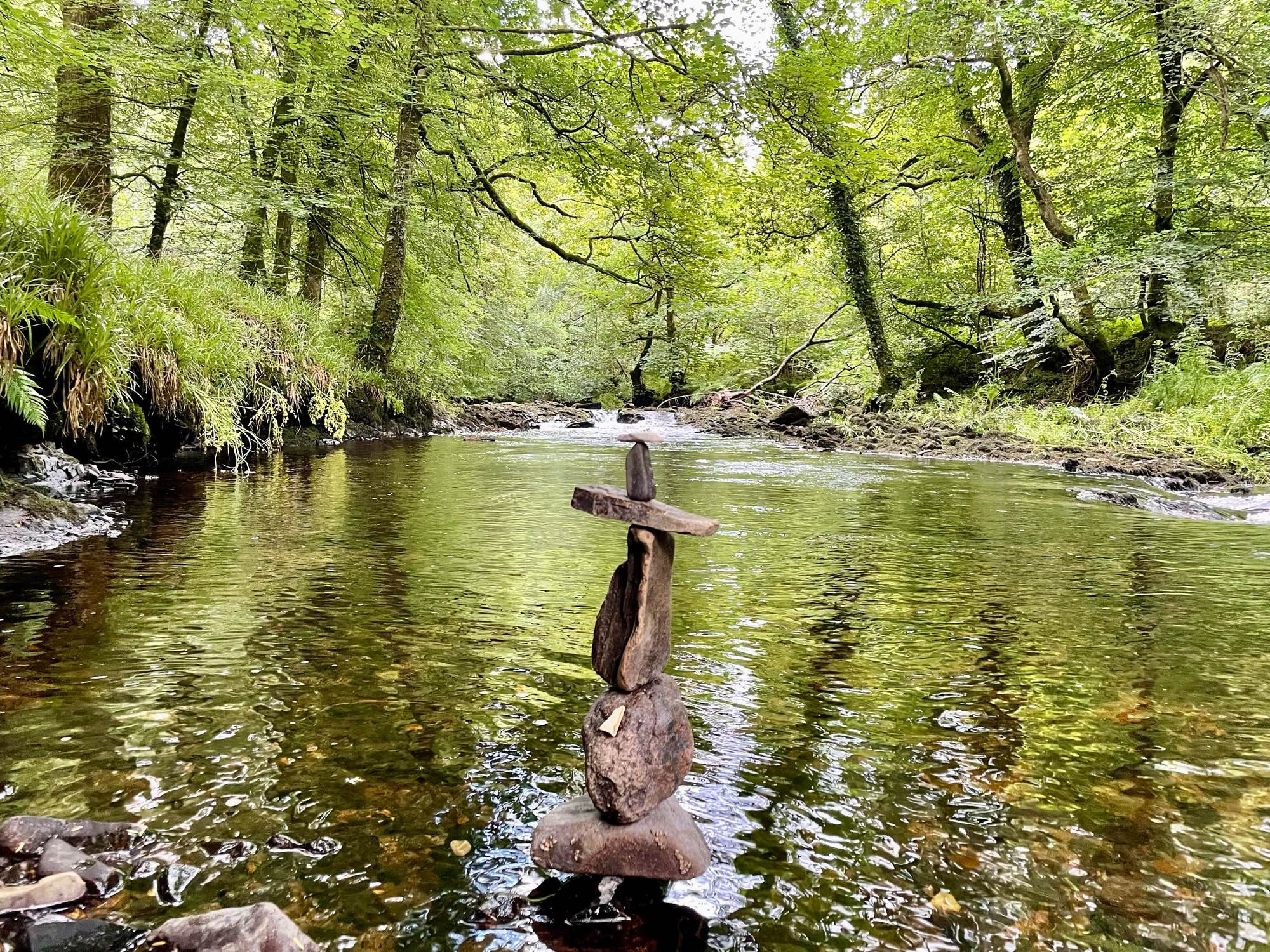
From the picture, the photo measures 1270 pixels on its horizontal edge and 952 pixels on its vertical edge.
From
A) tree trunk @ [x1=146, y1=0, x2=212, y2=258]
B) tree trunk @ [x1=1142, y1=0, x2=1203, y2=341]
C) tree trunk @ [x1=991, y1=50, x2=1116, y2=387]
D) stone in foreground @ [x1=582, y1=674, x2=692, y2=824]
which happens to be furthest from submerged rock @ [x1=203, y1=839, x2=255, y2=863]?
tree trunk @ [x1=991, y1=50, x2=1116, y2=387]

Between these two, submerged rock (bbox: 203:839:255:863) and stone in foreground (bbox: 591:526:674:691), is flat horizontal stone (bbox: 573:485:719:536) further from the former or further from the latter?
submerged rock (bbox: 203:839:255:863)

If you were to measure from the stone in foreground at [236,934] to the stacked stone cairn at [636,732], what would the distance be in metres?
0.49

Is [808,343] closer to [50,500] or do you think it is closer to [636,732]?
[50,500]

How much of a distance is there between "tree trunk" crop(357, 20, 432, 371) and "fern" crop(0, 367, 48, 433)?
6852 millimetres

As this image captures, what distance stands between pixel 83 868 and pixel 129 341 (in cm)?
536

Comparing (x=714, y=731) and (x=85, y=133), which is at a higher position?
(x=85, y=133)

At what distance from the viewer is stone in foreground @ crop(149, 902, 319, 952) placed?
117 cm

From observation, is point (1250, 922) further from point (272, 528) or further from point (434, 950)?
point (272, 528)

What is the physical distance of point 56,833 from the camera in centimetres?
147

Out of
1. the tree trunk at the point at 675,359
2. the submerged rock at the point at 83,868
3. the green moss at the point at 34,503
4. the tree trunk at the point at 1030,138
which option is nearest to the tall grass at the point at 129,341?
the green moss at the point at 34,503

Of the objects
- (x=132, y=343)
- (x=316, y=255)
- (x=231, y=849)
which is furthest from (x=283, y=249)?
(x=231, y=849)

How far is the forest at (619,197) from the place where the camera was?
6.59 meters

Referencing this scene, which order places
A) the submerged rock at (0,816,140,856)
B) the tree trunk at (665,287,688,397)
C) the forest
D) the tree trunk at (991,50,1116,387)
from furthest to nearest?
the tree trunk at (665,287,688,397), the tree trunk at (991,50,1116,387), the forest, the submerged rock at (0,816,140,856)

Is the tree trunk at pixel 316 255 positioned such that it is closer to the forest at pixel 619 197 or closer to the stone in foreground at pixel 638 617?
the forest at pixel 619 197
